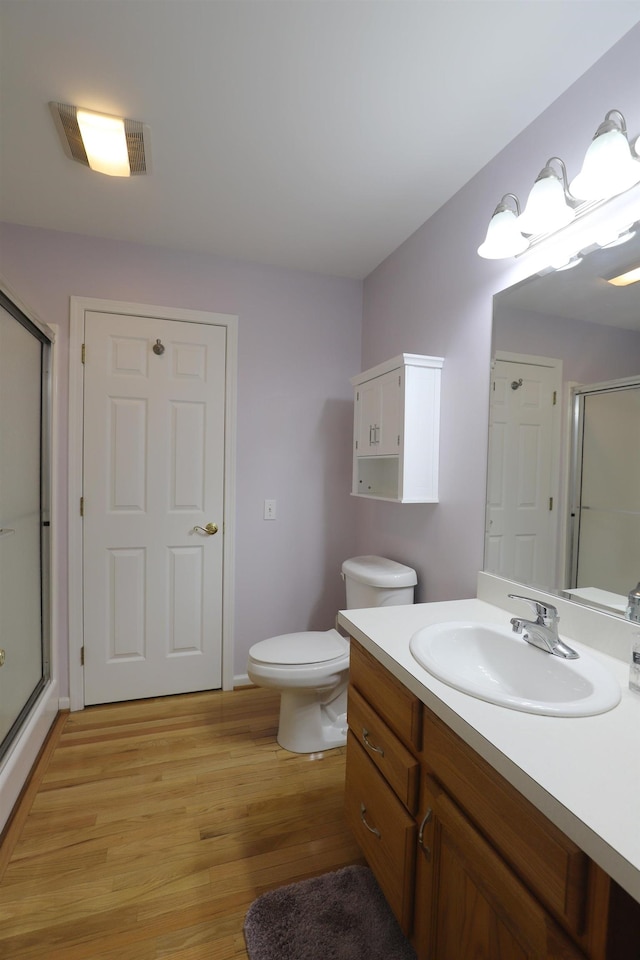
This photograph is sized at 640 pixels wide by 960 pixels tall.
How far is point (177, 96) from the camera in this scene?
1.38 meters

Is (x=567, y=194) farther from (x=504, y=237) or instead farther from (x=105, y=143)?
(x=105, y=143)

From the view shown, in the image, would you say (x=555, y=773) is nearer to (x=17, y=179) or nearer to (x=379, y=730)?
(x=379, y=730)

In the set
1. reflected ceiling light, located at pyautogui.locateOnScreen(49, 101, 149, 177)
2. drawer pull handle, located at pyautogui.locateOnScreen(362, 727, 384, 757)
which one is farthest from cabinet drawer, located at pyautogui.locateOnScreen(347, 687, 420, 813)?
reflected ceiling light, located at pyautogui.locateOnScreen(49, 101, 149, 177)

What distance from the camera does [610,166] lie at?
1050mm

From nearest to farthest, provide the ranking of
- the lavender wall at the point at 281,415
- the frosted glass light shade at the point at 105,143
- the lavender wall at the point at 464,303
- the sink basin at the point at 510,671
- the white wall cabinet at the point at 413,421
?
the sink basin at the point at 510,671 → the lavender wall at the point at 464,303 → the frosted glass light shade at the point at 105,143 → the white wall cabinet at the point at 413,421 → the lavender wall at the point at 281,415

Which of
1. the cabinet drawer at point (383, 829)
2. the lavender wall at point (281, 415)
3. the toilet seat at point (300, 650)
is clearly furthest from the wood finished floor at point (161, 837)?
the lavender wall at point (281, 415)

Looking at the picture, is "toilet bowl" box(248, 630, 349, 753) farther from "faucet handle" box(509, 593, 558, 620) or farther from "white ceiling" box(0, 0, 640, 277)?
"white ceiling" box(0, 0, 640, 277)

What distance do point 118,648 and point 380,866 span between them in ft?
5.55

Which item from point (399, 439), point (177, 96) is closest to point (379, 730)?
point (399, 439)

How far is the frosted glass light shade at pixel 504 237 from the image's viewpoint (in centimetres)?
136

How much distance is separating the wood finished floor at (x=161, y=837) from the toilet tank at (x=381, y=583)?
2.29ft

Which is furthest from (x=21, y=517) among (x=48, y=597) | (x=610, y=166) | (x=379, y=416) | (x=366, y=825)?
(x=610, y=166)

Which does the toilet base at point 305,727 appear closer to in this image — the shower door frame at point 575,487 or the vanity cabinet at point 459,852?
the vanity cabinet at point 459,852

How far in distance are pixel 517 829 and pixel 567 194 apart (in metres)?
1.52
